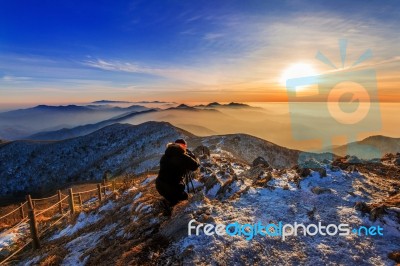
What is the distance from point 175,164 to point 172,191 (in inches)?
39.1

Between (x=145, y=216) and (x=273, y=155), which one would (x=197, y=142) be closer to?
(x=273, y=155)

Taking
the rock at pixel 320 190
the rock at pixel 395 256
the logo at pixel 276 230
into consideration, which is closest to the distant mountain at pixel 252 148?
the rock at pixel 320 190

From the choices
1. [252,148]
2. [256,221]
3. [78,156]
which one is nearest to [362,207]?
[256,221]

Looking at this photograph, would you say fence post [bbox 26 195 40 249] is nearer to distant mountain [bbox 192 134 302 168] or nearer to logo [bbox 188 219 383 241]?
logo [bbox 188 219 383 241]

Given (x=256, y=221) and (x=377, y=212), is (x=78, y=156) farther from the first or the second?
→ (x=377, y=212)

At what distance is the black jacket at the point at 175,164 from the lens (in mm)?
8609

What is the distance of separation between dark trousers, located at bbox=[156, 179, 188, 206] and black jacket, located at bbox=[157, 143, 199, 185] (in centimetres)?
13

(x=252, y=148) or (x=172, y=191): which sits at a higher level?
(x=172, y=191)

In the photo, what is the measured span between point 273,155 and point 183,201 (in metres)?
41.3

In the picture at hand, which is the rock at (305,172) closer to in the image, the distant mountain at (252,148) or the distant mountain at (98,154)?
the distant mountain at (252,148)

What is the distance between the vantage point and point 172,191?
29.6 ft

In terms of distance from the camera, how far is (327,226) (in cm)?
775

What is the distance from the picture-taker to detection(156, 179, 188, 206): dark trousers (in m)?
9.00

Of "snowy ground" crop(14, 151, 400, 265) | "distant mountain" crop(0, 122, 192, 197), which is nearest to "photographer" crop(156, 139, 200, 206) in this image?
"snowy ground" crop(14, 151, 400, 265)
